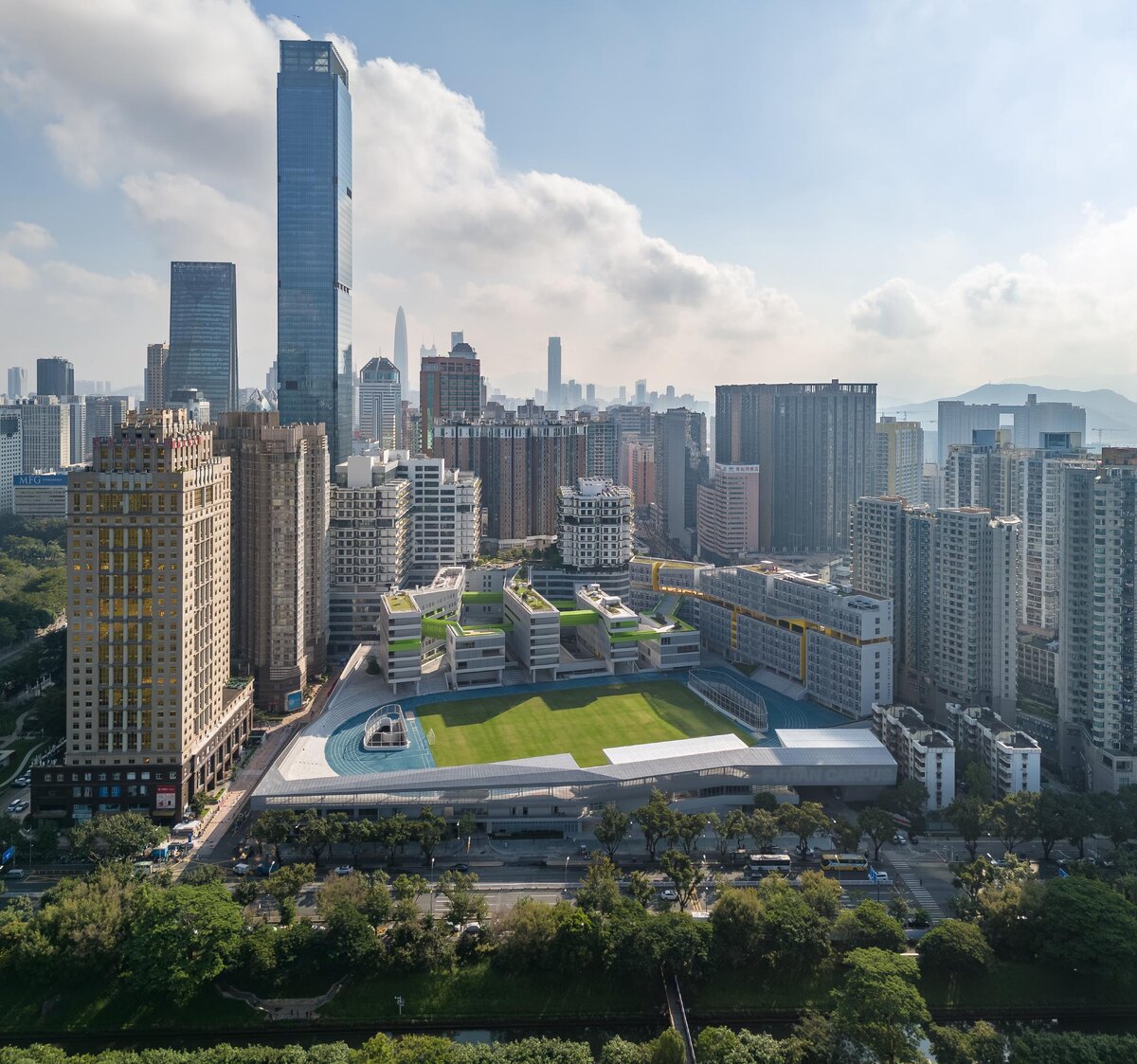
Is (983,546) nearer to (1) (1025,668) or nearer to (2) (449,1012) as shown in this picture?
(1) (1025,668)

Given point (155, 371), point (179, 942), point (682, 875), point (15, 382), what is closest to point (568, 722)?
point (682, 875)

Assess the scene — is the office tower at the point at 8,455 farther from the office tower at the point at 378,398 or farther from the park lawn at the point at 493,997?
the park lawn at the point at 493,997

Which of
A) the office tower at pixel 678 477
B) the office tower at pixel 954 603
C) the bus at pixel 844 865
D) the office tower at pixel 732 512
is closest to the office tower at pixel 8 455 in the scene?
the office tower at pixel 678 477

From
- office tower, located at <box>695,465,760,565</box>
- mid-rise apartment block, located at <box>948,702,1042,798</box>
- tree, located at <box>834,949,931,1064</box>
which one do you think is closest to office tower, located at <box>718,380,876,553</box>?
office tower, located at <box>695,465,760,565</box>

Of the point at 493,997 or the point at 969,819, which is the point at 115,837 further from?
the point at 969,819

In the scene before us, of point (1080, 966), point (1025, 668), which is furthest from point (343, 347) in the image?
point (1080, 966)

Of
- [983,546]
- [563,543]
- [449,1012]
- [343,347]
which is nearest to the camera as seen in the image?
[449,1012]

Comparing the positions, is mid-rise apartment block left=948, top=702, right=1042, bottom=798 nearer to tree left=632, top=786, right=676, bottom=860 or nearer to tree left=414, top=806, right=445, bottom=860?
tree left=632, top=786, right=676, bottom=860
